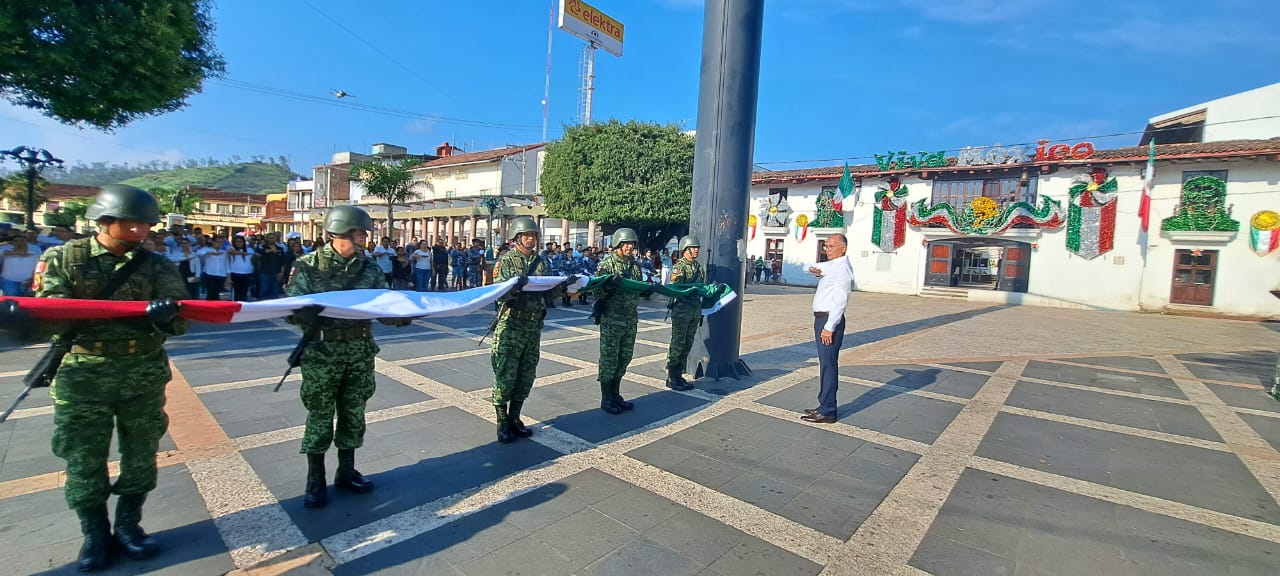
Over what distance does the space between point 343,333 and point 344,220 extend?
67 centimetres

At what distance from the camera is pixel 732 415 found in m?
5.56

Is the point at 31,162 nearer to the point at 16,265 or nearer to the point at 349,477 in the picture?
the point at 16,265

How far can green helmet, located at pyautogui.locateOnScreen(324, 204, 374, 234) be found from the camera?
131 inches

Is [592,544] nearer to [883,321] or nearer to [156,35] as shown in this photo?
[156,35]

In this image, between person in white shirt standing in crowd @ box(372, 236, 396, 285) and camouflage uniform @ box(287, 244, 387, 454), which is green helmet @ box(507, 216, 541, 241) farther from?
person in white shirt standing in crowd @ box(372, 236, 396, 285)

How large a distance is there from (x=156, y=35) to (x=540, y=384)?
7.79 m

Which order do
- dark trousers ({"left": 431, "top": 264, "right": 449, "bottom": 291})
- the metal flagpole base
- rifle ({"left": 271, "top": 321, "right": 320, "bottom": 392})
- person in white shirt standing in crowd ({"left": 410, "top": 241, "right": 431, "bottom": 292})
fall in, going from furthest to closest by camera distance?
dark trousers ({"left": 431, "top": 264, "right": 449, "bottom": 291}) < person in white shirt standing in crowd ({"left": 410, "top": 241, "right": 431, "bottom": 292}) < the metal flagpole base < rifle ({"left": 271, "top": 321, "right": 320, "bottom": 392})

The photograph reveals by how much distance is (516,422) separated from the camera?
4641mm

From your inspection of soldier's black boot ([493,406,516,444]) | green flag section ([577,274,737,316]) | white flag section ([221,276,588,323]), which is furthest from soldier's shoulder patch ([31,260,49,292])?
green flag section ([577,274,737,316])

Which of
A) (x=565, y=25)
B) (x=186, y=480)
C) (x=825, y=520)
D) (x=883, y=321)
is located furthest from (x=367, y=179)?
(x=825, y=520)

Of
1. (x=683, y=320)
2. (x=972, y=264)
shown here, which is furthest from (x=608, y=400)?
(x=972, y=264)

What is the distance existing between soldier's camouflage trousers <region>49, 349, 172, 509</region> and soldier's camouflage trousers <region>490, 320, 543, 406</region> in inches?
83.2

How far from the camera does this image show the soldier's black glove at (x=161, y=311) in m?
2.51

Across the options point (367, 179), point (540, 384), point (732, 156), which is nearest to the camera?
point (540, 384)
